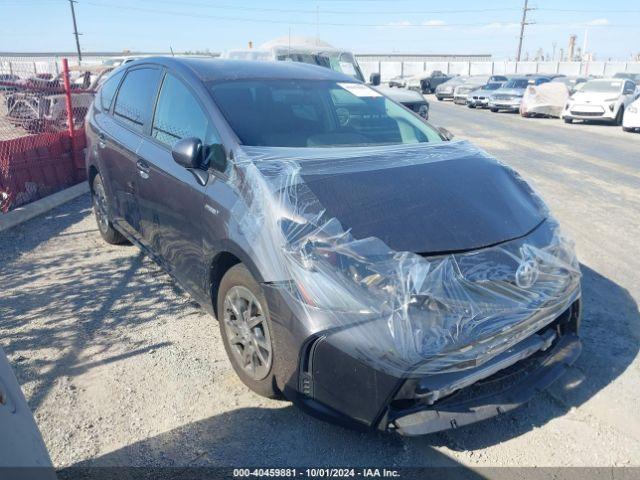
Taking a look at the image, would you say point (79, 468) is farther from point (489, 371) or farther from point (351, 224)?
point (489, 371)

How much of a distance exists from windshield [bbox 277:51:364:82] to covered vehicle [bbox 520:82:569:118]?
10604mm

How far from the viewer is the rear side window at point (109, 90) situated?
4.69 meters

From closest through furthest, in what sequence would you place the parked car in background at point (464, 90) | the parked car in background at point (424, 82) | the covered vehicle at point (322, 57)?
the covered vehicle at point (322, 57), the parked car in background at point (464, 90), the parked car in background at point (424, 82)

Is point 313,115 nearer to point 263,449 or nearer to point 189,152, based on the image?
point 189,152

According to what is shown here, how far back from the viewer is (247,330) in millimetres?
2734

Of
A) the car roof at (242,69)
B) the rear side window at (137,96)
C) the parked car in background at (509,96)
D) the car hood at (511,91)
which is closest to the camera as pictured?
the car roof at (242,69)

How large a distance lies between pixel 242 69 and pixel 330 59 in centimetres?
781

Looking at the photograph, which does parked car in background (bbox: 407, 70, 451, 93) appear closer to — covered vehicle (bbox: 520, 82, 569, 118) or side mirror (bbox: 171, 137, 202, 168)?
covered vehicle (bbox: 520, 82, 569, 118)

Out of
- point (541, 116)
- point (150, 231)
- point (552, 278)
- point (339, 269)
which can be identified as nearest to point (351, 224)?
point (339, 269)

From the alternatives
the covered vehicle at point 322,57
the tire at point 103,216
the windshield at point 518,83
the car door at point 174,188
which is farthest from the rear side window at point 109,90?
the windshield at point 518,83

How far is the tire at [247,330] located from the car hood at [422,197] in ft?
1.73

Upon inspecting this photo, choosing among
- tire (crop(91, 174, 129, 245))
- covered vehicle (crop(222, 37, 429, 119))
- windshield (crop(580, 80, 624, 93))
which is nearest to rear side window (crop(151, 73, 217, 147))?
tire (crop(91, 174, 129, 245))

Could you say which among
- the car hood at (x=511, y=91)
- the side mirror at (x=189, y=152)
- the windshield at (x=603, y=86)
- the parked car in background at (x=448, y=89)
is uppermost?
the side mirror at (x=189, y=152)

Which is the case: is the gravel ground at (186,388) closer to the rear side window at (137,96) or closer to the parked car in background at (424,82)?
the rear side window at (137,96)
